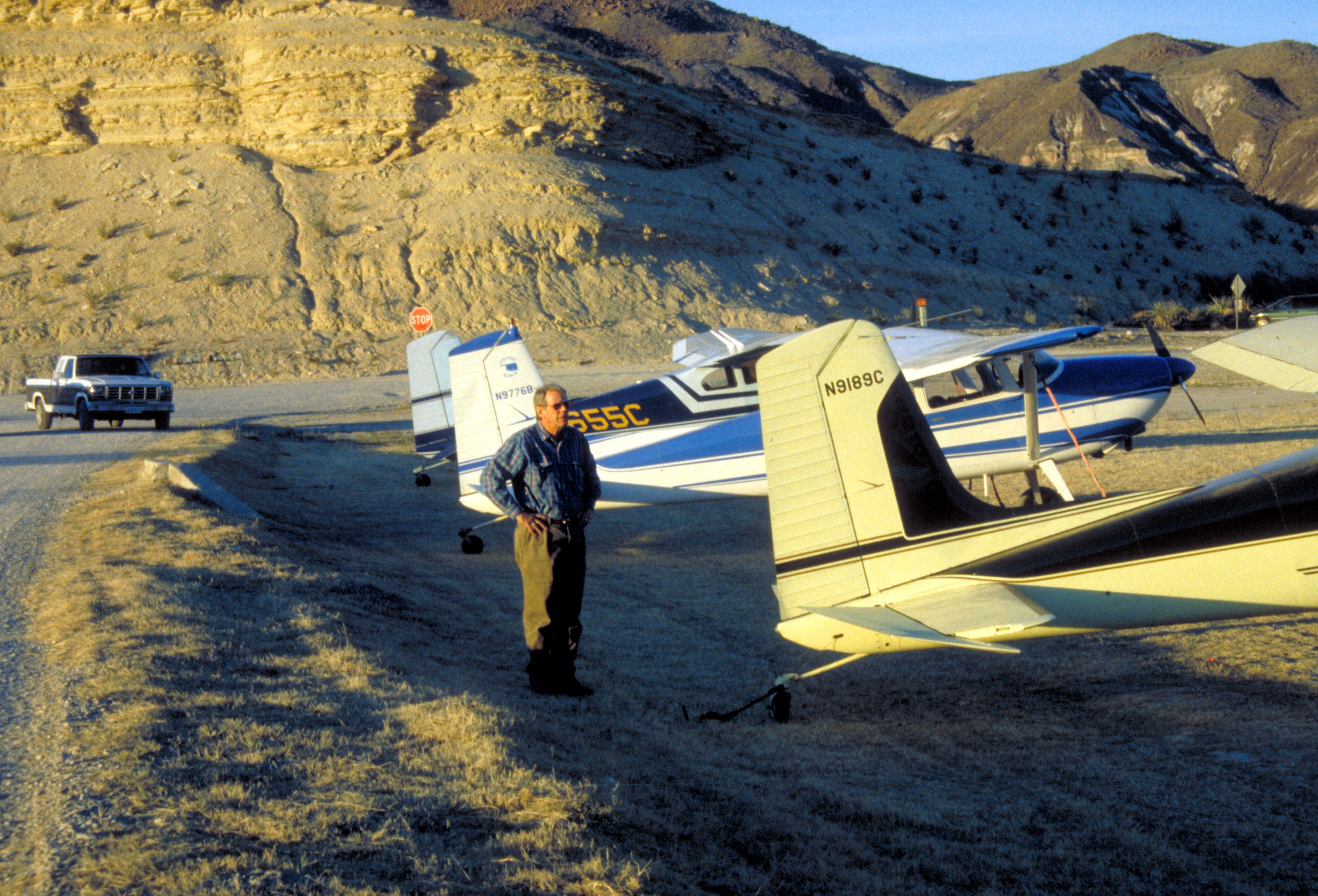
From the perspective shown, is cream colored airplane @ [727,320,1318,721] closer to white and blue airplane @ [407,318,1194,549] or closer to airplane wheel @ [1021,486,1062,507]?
white and blue airplane @ [407,318,1194,549]

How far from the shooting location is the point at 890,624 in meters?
5.30

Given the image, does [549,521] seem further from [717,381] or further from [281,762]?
[717,381]

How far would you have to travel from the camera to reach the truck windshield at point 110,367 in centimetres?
2370

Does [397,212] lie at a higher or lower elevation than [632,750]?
higher

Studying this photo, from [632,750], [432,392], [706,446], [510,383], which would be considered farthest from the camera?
[432,392]

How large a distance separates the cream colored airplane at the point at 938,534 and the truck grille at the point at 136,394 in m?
21.0

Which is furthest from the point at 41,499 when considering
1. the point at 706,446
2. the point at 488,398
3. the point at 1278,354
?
the point at 1278,354

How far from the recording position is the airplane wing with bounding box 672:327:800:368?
10.8 m

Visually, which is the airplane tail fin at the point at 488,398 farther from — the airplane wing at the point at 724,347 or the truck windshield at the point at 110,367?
the truck windshield at the point at 110,367

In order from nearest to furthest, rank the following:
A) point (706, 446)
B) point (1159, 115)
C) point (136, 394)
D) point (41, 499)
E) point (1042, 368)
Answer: point (706, 446)
point (1042, 368)
point (41, 499)
point (136, 394)
point (1159, 115)

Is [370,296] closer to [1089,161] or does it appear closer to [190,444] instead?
[190,444]

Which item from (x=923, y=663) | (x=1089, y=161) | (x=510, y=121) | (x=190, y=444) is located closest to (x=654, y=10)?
(x=1089, y=161)

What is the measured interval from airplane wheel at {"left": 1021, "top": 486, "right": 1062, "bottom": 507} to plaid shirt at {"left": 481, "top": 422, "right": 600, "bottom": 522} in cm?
643

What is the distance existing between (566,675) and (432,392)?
11108 mm
